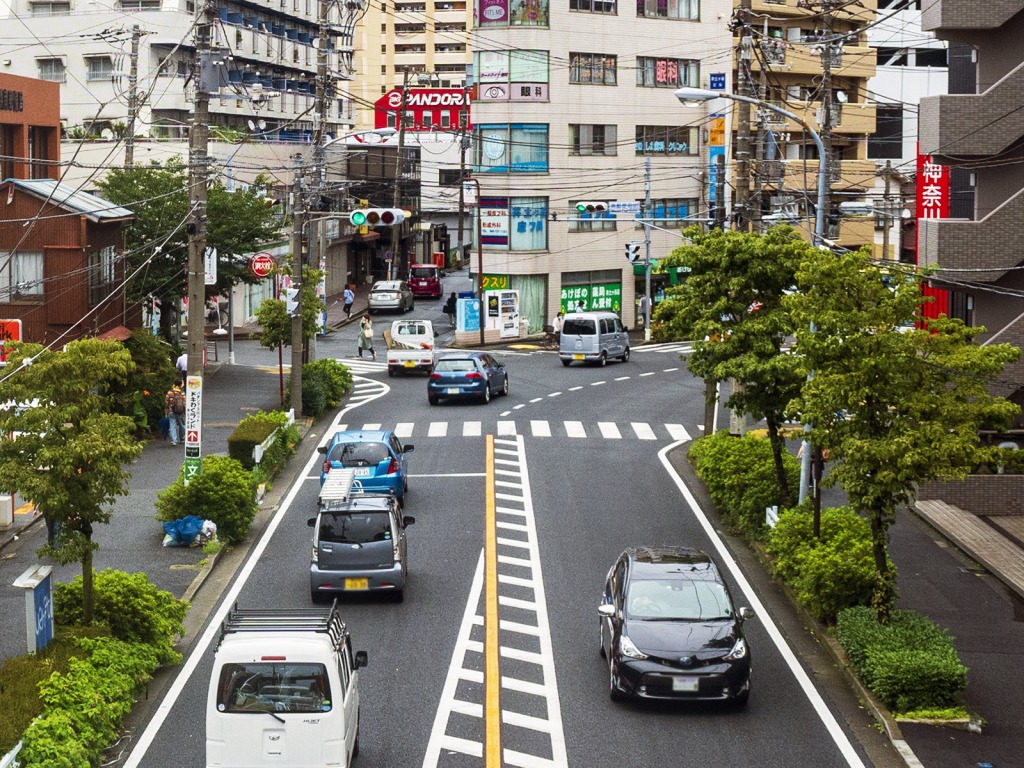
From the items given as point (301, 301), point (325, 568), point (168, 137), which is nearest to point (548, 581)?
point (325, 568)

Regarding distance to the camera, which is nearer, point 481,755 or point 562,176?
point 481,755

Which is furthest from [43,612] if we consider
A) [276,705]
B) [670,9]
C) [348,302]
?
[670,9]

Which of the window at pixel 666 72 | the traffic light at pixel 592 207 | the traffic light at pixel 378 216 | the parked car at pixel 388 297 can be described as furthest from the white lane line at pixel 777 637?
the parked car at pixel 388 297

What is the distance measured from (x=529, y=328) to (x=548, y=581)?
45.2 metres

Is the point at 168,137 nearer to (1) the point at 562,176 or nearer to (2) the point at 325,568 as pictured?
(1) the point at 562,176

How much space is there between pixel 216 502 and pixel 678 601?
11412mm

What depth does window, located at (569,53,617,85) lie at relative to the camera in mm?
68062

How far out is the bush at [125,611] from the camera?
19109 millimetres

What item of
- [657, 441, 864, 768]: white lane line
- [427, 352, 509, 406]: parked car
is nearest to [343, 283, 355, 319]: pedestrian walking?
[427, 352, 509, 406]: parked car

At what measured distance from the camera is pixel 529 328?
226 ft

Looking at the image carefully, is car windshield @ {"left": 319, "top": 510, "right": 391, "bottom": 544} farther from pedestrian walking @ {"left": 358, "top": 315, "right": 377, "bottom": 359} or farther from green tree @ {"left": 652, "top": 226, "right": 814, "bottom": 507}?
pedestrian walking @ {"left": 358, "top": 315, "right": 377, "bottom": 359}

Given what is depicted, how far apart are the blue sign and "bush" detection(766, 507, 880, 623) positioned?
36.9ft

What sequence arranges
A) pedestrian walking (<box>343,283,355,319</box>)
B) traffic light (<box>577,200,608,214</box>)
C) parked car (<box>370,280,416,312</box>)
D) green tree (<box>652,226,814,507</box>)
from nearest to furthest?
green tree (<box>652,226,814,507</box>) → traffic light (<box>577,200,608,214</box>) → pedestrian walking (<box>343,283,355,319</box>) → parked car (<box>370,280,416,312</box>)

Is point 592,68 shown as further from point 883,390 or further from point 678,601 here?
point 678,601
